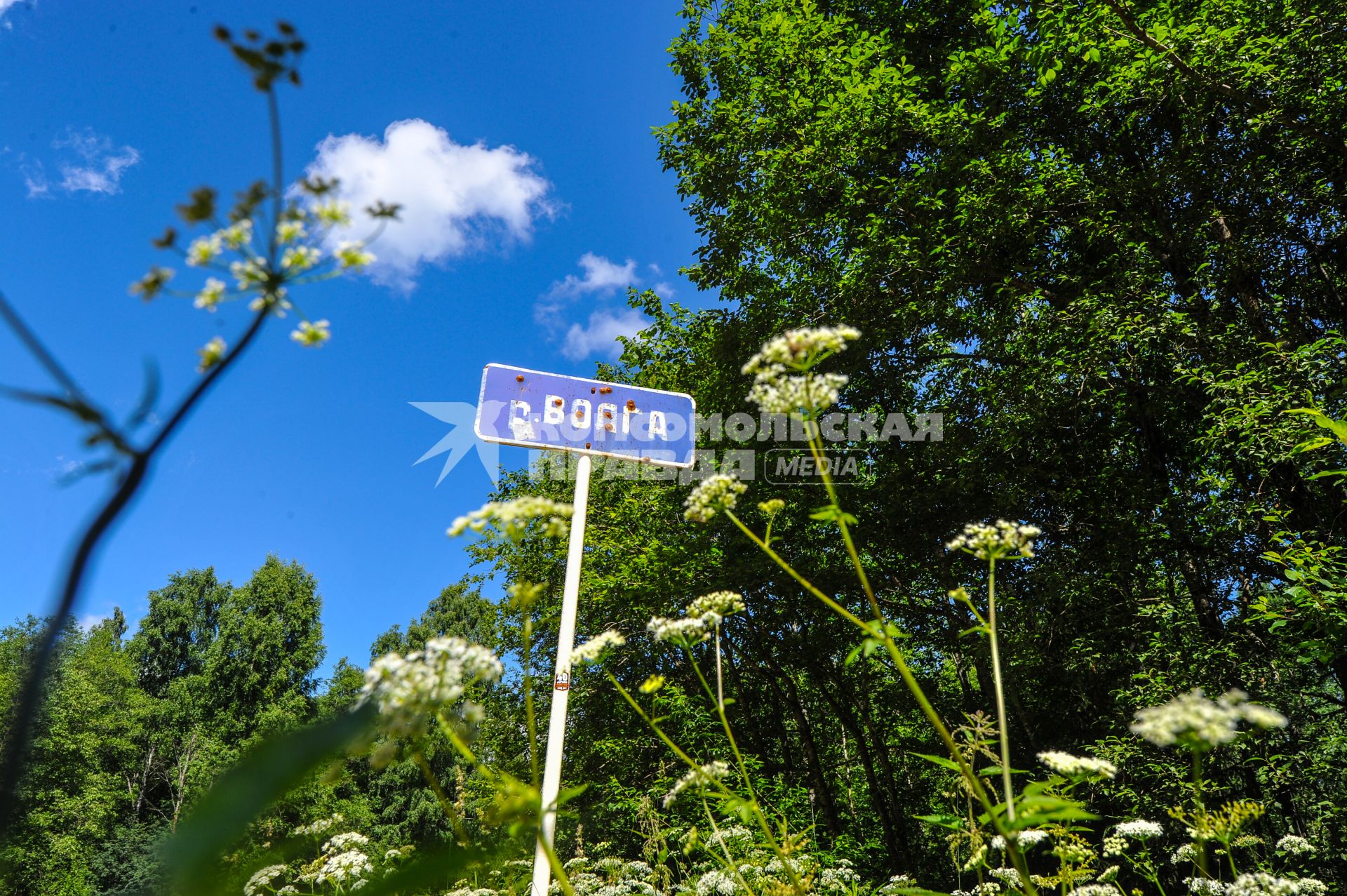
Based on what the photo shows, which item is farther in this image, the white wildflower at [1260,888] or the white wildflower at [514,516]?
the white wildflower at [1260,888]

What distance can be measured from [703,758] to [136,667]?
3348 centimetres

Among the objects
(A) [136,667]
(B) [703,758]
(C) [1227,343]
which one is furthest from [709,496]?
(A) [136,667]

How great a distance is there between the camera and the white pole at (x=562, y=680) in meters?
2.27

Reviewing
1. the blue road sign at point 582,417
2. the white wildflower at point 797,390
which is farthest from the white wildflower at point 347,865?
the white wildflower at point 797,390

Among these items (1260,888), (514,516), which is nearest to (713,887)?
(1260,888)

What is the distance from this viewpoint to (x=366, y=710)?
52 cm

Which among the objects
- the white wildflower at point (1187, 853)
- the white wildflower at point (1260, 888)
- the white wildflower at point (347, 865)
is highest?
the white wildflower at point (1187, 853)

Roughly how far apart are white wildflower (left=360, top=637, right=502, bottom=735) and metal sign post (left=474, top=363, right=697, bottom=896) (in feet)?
5.77

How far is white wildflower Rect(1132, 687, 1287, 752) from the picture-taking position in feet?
3.89

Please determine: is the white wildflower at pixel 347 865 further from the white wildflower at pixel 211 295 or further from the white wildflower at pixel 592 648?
the white wildflower at pixel 211 295

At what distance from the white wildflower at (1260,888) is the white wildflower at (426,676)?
9.33 ft

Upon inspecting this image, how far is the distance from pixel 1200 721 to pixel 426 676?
4.54 feet

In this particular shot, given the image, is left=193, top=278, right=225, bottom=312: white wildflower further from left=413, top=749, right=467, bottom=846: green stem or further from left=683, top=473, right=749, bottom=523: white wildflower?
left=683, top=473, right=749, bottom=523: white wildflower

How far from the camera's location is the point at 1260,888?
2693mm
